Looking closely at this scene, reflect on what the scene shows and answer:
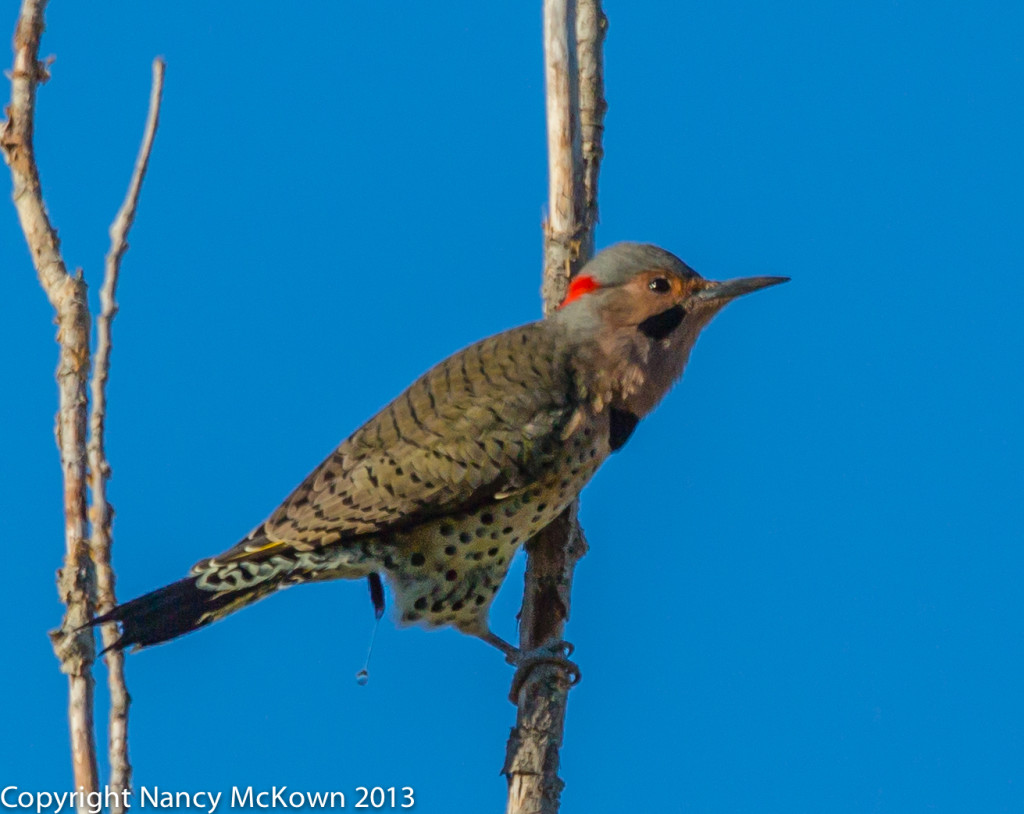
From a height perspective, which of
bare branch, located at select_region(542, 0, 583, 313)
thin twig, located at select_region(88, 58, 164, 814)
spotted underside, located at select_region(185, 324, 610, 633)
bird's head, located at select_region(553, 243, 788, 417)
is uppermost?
bare branch, located at select_region(542, 0, 583, 313)

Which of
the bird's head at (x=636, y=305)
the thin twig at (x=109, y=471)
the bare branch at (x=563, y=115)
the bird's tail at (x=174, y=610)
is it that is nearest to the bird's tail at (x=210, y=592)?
the bird's tail at (x=174, y=610)

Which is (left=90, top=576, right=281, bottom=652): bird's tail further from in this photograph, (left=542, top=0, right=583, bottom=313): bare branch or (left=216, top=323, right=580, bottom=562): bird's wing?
(left=542, top=0, right=583, bottom=313): bare branch

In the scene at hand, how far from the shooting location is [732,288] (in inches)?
183

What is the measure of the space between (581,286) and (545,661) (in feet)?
4.14

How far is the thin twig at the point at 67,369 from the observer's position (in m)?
2.78

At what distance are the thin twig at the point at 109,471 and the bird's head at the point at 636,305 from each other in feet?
6.33

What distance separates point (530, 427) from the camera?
443cm

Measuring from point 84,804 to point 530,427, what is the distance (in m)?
2.07

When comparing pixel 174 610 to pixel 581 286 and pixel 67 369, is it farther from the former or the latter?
pixel 581 286

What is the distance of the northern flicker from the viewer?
4.34 meters

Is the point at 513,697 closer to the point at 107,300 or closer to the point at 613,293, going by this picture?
the point at 613,293

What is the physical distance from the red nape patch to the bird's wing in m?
0.18

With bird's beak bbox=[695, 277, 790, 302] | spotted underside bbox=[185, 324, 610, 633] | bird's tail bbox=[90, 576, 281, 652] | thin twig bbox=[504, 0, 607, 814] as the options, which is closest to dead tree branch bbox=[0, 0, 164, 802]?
bird's tail bbox=[90, 576, 281, 652]

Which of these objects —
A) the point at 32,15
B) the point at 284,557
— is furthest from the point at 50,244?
the point at 284,557
